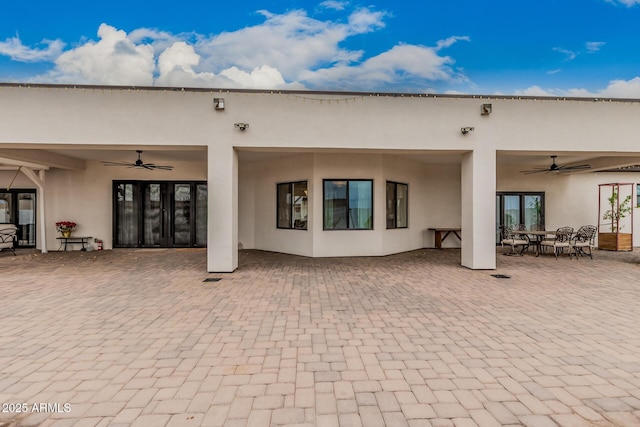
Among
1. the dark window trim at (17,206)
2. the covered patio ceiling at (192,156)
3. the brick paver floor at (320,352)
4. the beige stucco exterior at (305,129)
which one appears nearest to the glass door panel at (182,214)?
the covered patio ceiling at (192,156)

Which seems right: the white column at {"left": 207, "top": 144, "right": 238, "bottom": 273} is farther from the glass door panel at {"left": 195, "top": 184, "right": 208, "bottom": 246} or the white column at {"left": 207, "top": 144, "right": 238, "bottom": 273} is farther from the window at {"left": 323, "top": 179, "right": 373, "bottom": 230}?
the glass door panel at {"left": 195, "top": 184, "right": 208, "bottom": 246}

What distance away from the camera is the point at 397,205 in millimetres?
10258

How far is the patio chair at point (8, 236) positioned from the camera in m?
9.96

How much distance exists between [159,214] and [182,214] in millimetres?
776

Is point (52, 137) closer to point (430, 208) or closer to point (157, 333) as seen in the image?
point (157, 333)

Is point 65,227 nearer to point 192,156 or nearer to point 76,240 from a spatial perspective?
point 76,240

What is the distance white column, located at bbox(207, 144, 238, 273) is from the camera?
6801 millimetres

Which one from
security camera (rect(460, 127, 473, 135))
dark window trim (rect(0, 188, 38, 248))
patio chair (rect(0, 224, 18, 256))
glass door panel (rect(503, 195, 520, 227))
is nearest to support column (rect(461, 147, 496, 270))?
security camera (rect(460, 127, 473, 135))

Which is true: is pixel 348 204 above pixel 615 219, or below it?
above

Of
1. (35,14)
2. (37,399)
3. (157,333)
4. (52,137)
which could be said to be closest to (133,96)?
(52,137)

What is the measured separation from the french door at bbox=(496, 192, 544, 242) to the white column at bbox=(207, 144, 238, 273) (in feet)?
33.3

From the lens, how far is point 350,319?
3.98 m

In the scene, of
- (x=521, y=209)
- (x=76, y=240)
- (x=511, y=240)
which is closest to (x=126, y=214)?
(x=76, y=240)

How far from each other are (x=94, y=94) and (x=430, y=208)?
10.1m
